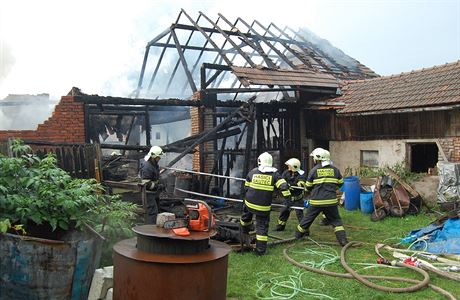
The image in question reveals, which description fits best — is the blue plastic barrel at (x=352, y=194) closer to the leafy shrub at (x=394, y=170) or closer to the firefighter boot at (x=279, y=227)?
the leafy shrub at (x=394, y=170)

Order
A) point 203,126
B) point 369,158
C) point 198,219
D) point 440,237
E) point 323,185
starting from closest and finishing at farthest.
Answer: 1. point 198,219
2. point 440,237
3. point 323,185
4. point 203,126
5. point 369,158

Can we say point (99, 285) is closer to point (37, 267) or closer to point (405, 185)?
point (37, 267)

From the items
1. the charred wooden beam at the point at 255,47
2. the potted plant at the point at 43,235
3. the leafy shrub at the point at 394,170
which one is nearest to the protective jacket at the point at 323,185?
the leafy shrub at the point at 394,170

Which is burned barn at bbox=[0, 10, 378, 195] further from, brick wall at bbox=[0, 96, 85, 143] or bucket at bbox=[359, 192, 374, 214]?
bucket at bbox=[359, 192, 374, 214]

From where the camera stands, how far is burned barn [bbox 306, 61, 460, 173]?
10141 mm

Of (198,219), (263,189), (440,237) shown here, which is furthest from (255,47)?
(198,219)

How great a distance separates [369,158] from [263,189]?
6582mm

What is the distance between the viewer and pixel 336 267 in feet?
20.3

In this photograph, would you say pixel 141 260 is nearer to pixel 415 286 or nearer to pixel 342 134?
pixel 415 286

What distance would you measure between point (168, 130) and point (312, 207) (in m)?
11.7

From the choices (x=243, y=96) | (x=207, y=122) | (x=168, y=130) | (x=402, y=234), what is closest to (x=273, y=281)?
(x=402, y=234)

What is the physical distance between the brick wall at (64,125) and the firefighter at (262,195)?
185 inches

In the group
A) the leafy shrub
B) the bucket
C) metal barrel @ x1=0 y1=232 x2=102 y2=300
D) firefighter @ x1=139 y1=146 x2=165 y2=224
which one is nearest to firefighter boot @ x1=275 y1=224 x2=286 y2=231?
firefighter @ x1=139 y1=146 x2=165 y2=224

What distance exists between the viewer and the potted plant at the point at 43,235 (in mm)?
3832
